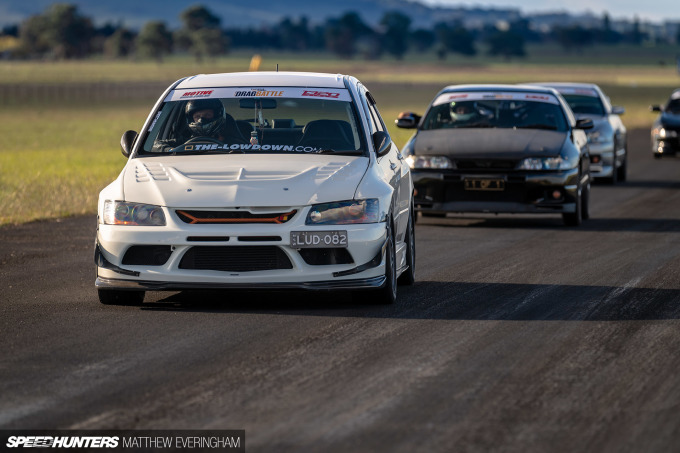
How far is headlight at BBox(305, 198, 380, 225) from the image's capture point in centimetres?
901

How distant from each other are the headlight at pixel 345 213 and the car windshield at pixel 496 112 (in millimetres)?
7625

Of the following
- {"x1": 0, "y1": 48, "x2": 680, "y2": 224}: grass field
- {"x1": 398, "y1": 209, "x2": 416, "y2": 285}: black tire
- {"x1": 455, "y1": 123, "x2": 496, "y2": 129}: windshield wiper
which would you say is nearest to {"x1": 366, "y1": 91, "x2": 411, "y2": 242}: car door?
{"x1": 398, "y1": 209, "x2": 416, "y2": 285}: black tire

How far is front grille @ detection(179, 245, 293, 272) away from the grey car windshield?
26.3 ft

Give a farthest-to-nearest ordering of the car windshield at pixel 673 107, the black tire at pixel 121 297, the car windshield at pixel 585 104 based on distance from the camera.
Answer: the car windshield at pixel 673 107, the car windshield at pixel 585 104, the black tire at pixel 121 297

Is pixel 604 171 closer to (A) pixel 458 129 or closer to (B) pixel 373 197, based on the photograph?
(A) pixel 458 129

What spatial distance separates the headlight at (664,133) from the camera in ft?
97.3

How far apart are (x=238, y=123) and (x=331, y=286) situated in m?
1.84

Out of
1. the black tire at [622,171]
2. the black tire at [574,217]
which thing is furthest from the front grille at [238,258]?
the black tire at [622,171]

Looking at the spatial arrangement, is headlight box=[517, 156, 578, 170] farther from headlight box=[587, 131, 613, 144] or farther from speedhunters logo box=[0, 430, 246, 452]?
speedhunters logo box=[0, 430, 246, 452]

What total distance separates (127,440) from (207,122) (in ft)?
16.3

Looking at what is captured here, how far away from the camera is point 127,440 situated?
557 cm

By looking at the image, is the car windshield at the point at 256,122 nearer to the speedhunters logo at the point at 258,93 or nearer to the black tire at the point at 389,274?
the speedhunters logo at the point at 258,93

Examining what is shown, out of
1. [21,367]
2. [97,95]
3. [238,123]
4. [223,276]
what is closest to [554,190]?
[238,123]

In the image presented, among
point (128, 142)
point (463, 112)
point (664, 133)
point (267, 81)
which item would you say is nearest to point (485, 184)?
point (463, 112)
